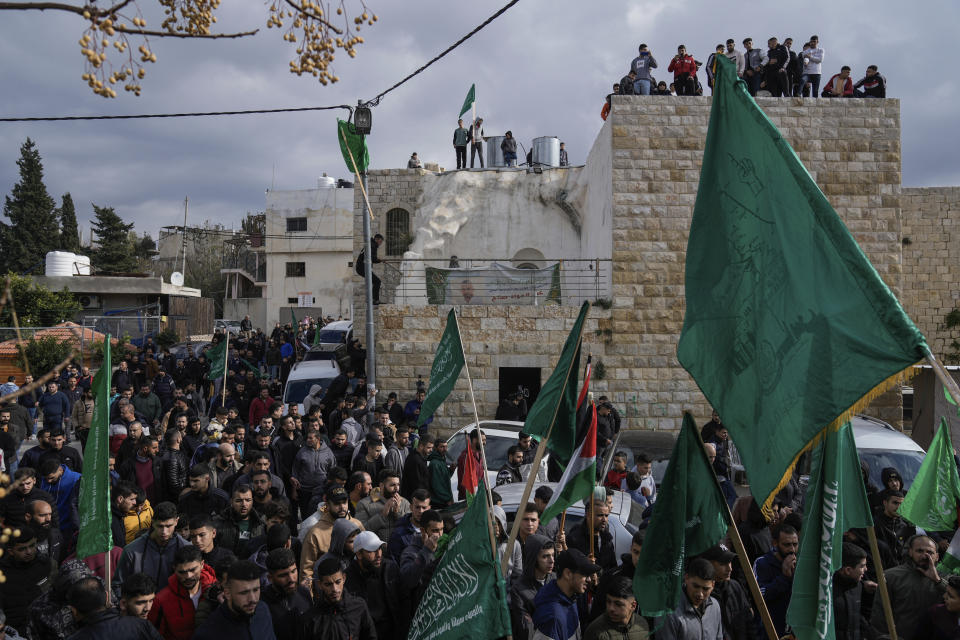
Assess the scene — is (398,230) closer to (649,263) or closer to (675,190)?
(649,263)

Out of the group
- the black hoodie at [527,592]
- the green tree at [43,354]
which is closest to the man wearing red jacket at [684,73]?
the black hoodie at [527,592]

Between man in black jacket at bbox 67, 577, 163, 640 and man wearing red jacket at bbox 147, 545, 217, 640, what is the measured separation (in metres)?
0.54

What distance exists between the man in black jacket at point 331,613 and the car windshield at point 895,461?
6946 mm

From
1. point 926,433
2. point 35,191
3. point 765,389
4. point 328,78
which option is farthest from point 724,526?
point 35,191

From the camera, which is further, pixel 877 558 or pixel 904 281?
pixel 904 281

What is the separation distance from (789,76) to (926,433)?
25.8 ft

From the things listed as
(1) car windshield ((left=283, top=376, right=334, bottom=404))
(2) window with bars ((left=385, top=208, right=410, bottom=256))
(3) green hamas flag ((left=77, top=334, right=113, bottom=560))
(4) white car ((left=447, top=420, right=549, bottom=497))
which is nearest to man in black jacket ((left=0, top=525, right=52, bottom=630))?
(3) green hamas flag ((left=77, top=334, right=113, bottom=560))

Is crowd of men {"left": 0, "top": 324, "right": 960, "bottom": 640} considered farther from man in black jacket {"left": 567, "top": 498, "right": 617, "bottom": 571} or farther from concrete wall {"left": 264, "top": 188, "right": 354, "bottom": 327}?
concrete wall {"left": 264, "top": 188, "right": 354, "bottom": 327}

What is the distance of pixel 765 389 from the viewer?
3027 mm

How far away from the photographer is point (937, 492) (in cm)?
562

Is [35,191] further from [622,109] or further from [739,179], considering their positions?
[739,179]

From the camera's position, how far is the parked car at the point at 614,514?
6.69 meters

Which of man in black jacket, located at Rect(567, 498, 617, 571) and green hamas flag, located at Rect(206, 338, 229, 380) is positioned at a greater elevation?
green hamas flag, located at Rect(206, 338, 229, 380)

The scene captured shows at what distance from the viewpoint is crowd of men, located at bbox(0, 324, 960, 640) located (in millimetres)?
4449
